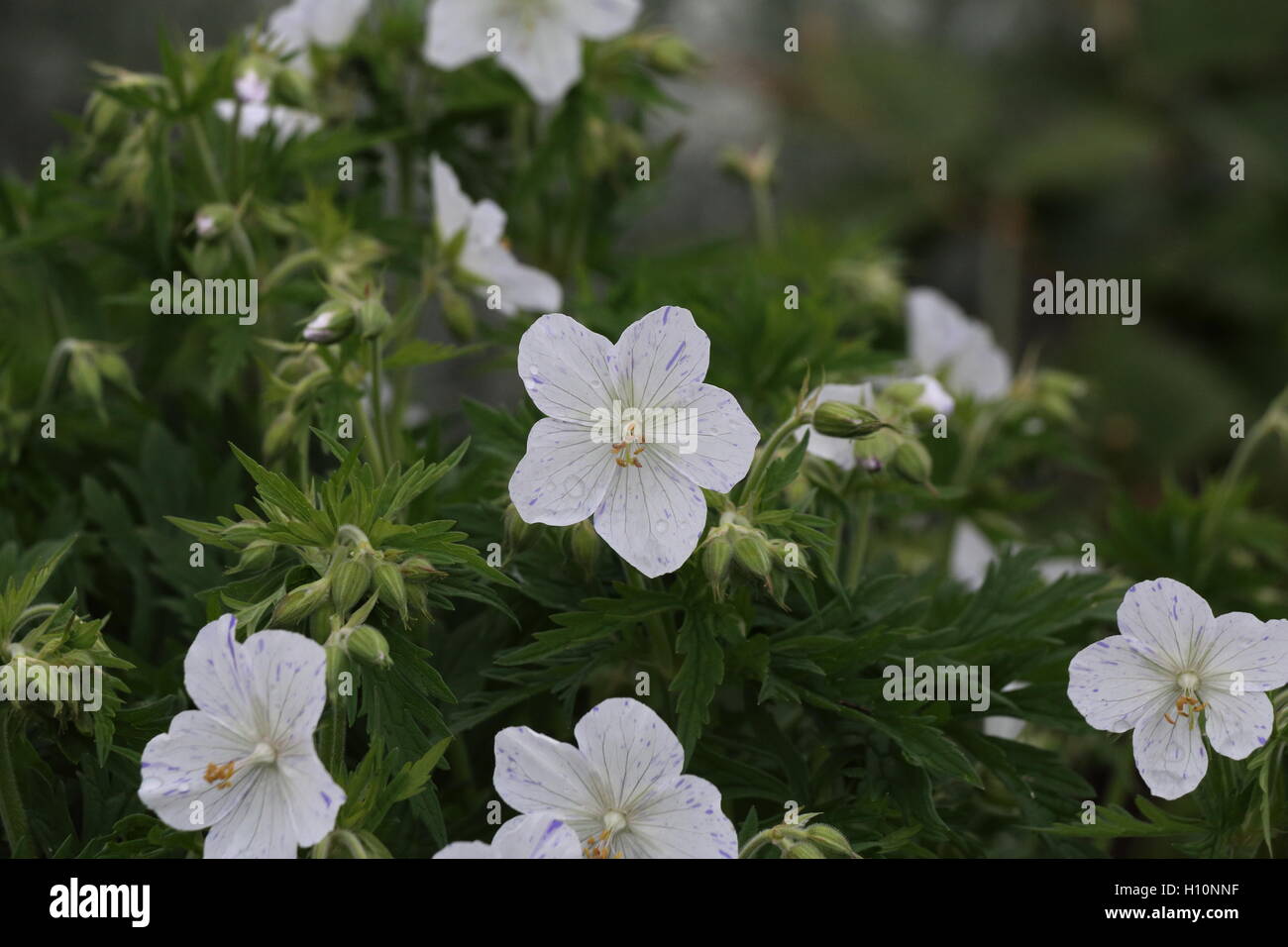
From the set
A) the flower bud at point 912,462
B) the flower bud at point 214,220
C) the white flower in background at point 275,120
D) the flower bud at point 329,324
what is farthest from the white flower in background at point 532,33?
the flower bud at point 912,462

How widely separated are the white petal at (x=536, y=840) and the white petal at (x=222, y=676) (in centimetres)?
16

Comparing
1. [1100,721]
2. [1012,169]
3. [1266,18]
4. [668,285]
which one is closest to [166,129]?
[668,285]

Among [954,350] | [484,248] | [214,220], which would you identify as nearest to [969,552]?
[954,350]

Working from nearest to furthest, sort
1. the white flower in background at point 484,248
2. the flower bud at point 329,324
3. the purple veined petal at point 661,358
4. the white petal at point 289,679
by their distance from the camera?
the white petal at point 289,679 < the purple veined petal at point 661,358 < the flower bud at point 329,324 < the white flower in background at point 484,248

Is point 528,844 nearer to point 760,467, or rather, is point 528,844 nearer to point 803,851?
point 803,851

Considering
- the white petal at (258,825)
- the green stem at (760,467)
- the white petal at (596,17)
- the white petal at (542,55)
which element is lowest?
the white petal at (258,825)

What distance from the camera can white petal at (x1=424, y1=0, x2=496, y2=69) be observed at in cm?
136

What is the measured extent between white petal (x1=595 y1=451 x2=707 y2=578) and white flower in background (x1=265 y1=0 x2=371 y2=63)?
70cm

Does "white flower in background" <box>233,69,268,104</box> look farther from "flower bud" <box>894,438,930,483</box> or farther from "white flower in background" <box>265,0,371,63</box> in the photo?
"flower bud" <box>894,438,930,483</box>

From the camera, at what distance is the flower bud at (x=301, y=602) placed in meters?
0.84

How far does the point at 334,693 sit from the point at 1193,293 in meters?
4.03

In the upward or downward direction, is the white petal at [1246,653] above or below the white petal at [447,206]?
below

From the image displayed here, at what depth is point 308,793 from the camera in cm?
80

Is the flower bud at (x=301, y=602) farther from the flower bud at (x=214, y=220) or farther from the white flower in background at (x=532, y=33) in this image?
the white flower in background at (x=532, y=33)
